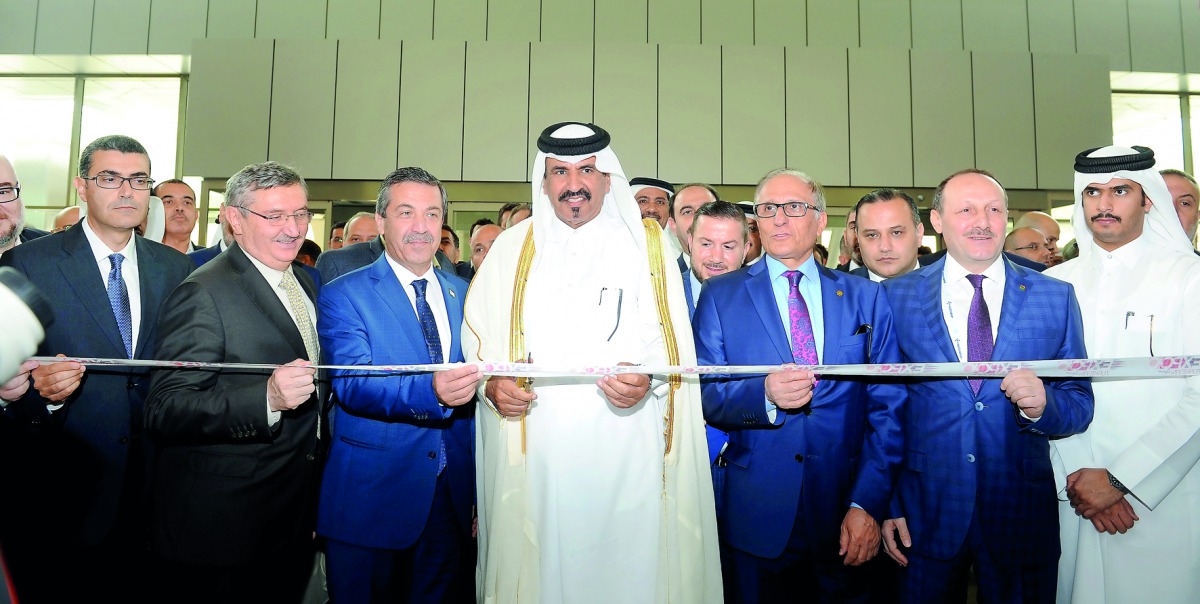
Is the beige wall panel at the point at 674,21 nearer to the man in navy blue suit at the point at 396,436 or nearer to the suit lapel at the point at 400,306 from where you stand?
the man in navy blue suit at the point at 396,436

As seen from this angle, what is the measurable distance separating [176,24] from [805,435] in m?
8.61

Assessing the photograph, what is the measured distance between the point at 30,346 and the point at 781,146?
7.40 m

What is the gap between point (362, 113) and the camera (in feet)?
25.1

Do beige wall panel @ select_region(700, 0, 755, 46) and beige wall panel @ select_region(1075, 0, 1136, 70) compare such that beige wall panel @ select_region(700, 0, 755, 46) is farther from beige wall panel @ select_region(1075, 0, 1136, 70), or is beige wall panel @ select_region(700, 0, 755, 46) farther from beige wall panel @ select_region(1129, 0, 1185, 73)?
beige wall panel @ select_region(1129, 0, 1185, 73)

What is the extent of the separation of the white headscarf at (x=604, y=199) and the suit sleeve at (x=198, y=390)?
104cm

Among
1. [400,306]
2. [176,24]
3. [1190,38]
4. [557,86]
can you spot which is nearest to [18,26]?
[176,24]

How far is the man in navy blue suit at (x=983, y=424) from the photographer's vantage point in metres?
2.07

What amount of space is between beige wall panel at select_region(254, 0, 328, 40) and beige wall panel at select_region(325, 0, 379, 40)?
11cm

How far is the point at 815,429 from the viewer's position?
2240mm

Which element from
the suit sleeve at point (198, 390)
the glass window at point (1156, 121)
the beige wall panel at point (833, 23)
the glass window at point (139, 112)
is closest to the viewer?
the suit sleeve at point (198, 390)

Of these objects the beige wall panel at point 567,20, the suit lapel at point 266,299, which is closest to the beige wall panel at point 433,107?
the beige wall panel at point 567,20

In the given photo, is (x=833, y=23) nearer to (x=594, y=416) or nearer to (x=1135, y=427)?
(x=1135, y=427)

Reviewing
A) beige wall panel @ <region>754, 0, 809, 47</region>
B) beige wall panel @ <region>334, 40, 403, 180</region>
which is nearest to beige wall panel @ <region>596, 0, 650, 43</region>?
beige wall panel @ <region>754, 0, 809, 47</region>

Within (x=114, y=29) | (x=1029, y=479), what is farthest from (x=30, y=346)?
(x=114, y=29)
